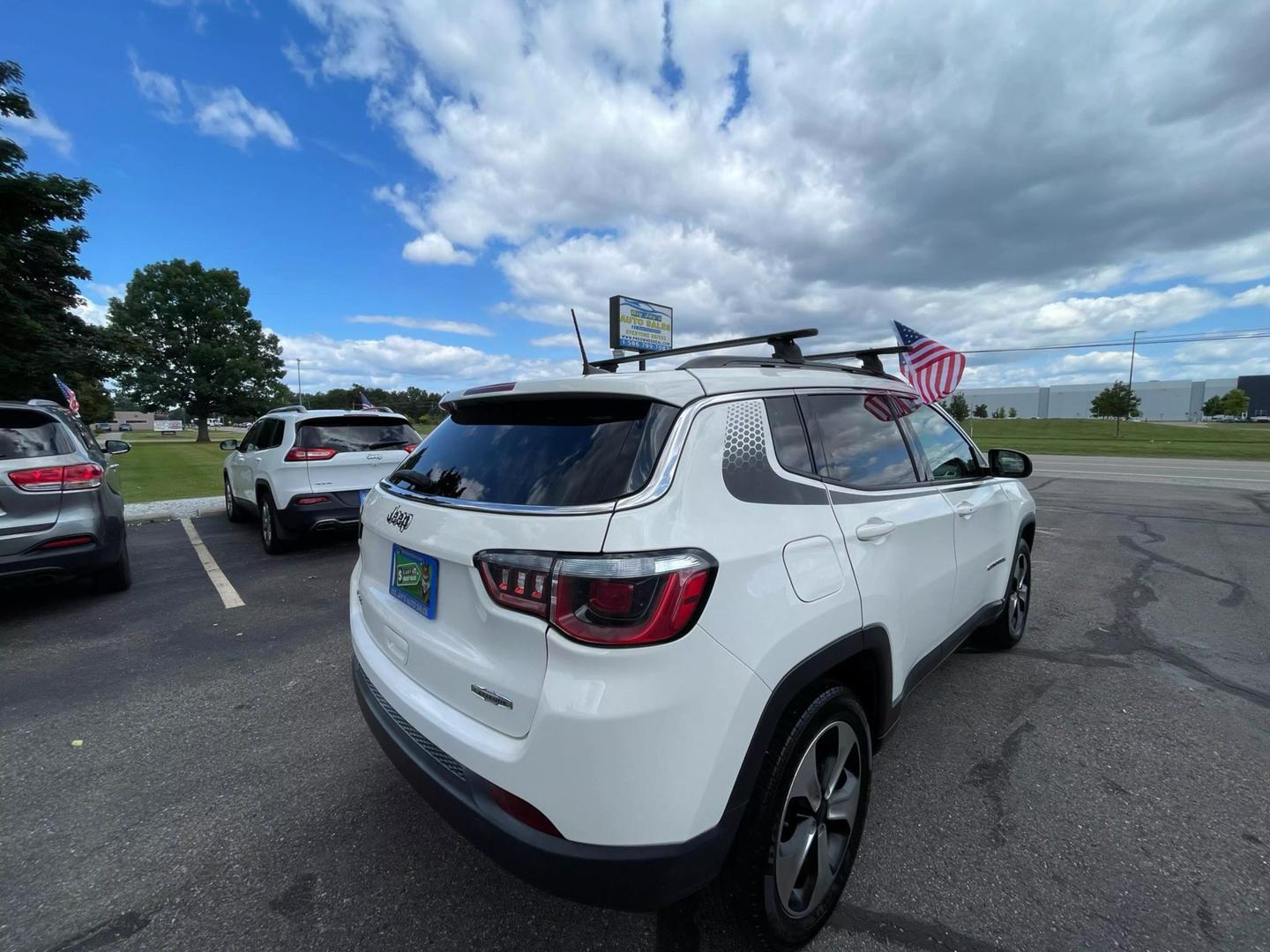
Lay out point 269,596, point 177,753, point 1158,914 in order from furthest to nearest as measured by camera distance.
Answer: point 269,596 → point 177,753 → point 1158,914

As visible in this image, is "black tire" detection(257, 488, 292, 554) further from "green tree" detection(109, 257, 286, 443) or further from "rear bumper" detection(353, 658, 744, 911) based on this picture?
"green tree" detection(109, 257, 286, 443)

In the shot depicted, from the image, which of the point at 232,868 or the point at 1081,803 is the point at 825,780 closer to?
the point at 1081,803

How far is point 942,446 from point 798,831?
2254 millimetres

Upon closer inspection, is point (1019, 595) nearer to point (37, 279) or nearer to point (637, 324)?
point (637, 324)

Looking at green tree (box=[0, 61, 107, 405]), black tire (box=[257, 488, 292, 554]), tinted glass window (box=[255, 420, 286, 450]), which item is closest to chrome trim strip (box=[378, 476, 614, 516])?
black tire (box=[257, 488, 292, 554])

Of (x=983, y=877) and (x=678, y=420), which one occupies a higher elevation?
(x=678, y=420)

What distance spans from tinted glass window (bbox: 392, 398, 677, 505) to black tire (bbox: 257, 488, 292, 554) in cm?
537

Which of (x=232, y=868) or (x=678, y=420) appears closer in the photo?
(x=678, y=420)

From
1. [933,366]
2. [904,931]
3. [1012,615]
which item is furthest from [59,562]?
[933,366]

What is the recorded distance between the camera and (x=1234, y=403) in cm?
9000

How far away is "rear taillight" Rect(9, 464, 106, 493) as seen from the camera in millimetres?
4363

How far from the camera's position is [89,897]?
200 cm

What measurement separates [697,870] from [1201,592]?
21.4ft

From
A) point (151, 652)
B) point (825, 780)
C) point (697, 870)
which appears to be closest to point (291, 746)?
point (151, 652)
